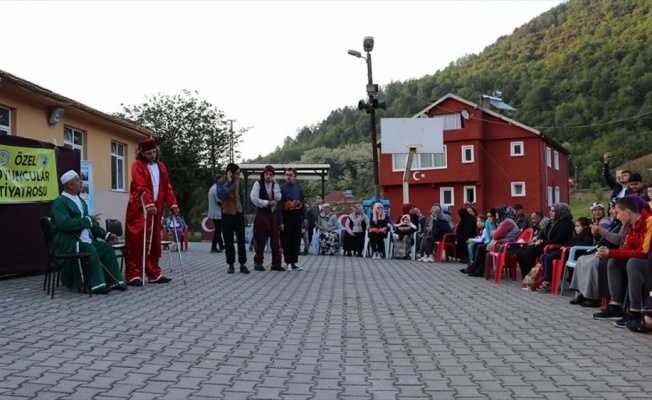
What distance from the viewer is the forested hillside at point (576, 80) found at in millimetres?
63500

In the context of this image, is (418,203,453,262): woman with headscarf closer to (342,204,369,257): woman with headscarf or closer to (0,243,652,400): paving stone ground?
(342,204,369,257): woman with headscarf

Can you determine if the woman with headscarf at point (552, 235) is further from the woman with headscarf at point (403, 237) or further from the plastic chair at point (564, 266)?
the woman with headscarf at point (403, 237)

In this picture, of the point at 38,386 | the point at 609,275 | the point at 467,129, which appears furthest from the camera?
the point at 467,129

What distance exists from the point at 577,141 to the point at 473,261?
202 feet

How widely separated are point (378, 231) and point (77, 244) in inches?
472

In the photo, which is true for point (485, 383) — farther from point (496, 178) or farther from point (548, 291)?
point (496, 178)

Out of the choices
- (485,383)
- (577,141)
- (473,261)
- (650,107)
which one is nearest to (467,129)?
(650,107)

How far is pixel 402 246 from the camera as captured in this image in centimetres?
2067

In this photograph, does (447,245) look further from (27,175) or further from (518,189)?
(518,189)

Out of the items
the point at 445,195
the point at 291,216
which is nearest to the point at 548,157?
the point at 445,195

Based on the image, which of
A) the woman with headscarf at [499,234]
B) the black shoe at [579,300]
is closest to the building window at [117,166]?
the woman with headscarf at [499,234]

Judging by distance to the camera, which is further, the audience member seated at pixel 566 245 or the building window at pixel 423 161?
the building window at pixel 423 161

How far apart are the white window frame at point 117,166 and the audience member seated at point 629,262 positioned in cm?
1826

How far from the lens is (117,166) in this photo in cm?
2389
